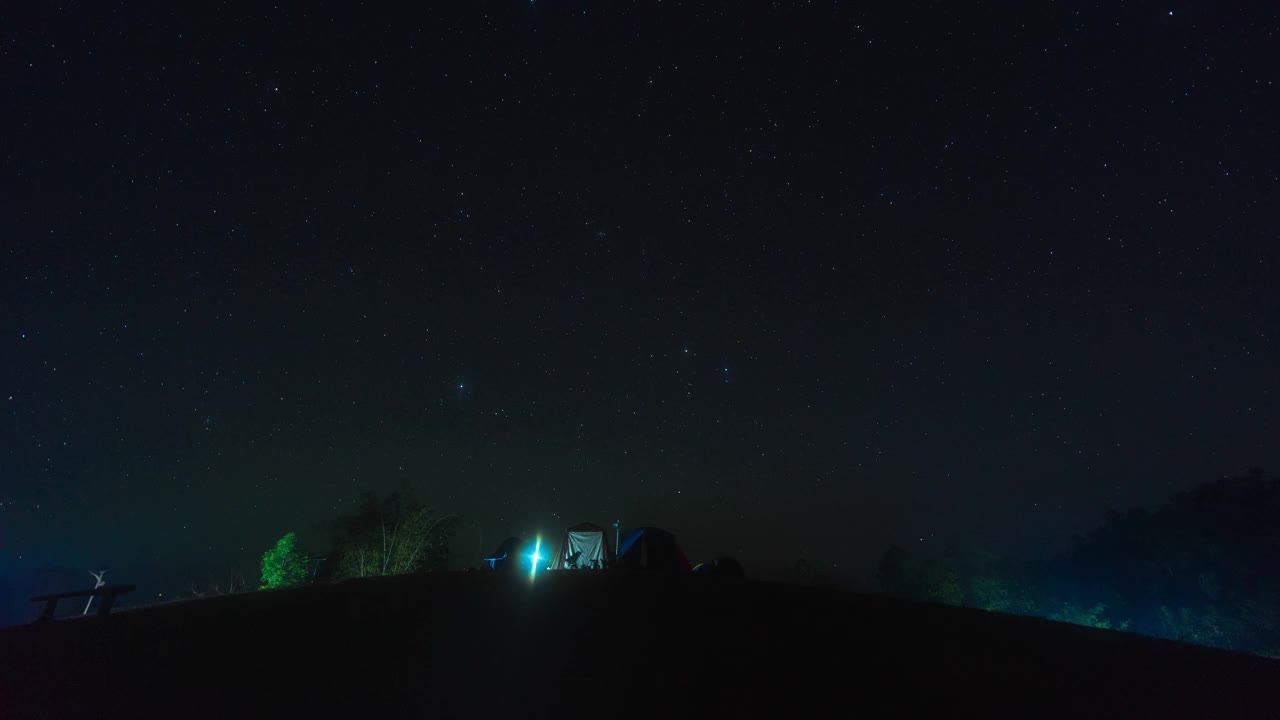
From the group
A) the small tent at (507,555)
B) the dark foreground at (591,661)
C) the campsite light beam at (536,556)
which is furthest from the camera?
the campsite light beam at (536,556)

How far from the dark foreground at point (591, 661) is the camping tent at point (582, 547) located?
14155mm

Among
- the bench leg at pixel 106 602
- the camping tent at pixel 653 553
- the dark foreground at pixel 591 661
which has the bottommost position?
the dark foreground at pixel 591 661

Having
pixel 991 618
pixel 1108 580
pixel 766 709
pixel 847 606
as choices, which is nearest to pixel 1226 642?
pixel 1108 580

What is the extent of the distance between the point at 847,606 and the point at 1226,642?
123ft

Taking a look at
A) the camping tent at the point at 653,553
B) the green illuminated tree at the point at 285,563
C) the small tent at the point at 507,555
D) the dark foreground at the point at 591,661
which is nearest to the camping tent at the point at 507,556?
the small tent at the point at 507,555

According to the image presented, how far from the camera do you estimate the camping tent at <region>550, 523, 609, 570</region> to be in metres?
24.0

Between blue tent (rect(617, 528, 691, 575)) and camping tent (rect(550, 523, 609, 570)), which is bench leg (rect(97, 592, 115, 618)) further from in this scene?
camping tent (rect(550, 523, 609, 570))

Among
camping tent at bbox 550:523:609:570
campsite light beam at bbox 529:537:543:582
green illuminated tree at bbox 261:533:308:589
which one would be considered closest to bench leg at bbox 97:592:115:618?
campsite light beam at bbox 529:537:543:582

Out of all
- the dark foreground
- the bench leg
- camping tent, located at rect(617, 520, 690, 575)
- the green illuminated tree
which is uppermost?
the green illuminated tree

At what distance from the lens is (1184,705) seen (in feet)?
23.8

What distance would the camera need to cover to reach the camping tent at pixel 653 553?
57.7 ft

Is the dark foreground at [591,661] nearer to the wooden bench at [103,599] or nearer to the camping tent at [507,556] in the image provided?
the wooden bench at [103,599]

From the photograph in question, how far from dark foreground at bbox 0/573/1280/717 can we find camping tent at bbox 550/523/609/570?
1415cm

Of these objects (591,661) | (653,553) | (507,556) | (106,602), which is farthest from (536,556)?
(591,661)
